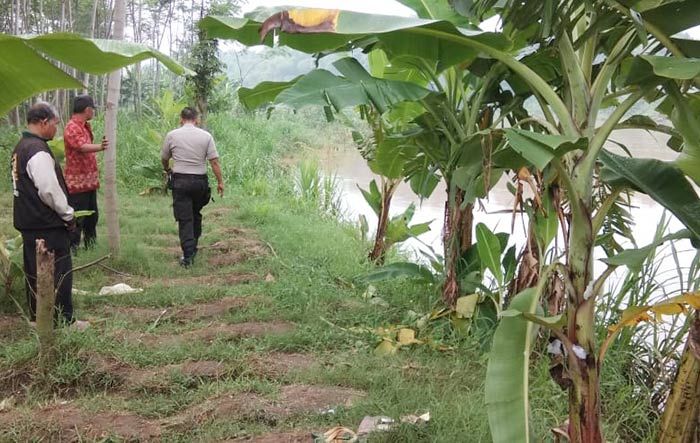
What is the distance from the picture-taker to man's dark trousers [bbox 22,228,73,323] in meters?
3.57

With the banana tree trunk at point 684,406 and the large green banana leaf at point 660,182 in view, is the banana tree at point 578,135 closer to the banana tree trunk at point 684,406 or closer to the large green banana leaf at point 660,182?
the large green banana leaf at point 660,182

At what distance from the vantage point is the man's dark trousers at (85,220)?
5.20m

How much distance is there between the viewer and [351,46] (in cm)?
250

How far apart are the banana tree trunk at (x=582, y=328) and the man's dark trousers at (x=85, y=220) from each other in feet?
15.0

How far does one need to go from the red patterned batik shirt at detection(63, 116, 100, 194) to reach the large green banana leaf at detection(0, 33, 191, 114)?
9.82 ft

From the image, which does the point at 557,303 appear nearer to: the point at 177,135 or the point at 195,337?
the point at 195,337

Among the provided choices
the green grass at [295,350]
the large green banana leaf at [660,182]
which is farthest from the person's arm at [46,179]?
the large green banana leaf at [660,182]

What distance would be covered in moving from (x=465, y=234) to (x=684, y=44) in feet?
6.77

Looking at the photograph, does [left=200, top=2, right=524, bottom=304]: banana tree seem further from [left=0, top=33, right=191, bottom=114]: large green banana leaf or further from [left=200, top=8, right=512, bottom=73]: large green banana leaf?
[left=0, top=33, right=191, bottom=114]: large green banana leaf

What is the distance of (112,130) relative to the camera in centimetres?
478

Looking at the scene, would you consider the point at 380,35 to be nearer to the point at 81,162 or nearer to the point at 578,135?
the point at 578,135

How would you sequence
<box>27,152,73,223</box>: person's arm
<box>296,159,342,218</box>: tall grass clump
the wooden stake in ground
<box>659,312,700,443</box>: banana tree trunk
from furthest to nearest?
1. <box>296,159,342,218</box>: tall grass clump
2. <box>27,152,73,223</box>: person's arm
3. the wooden stake in ground
4. <box>659,312,700,443</box>: banana tree trunk

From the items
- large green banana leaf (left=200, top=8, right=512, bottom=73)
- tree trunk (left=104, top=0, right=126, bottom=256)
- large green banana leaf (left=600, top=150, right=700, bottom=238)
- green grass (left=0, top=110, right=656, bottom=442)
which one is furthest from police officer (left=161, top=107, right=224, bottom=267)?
large green banana leaf (left=600, top=150, right=700, bottom=238)

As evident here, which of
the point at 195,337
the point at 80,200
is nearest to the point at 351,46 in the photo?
the point at 195,337
